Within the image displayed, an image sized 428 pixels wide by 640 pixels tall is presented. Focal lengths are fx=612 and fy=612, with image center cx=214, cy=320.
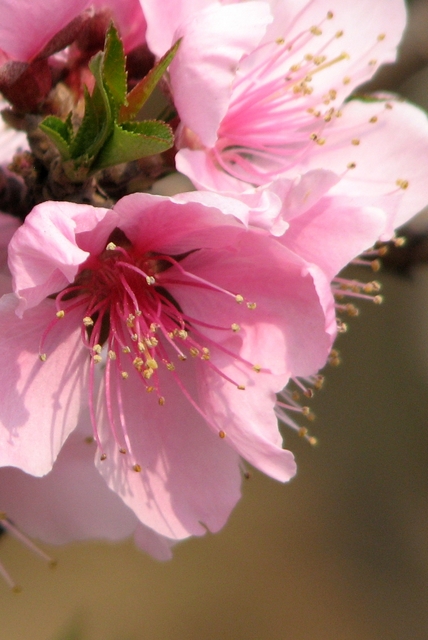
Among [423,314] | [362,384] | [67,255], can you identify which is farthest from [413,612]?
[67,255]

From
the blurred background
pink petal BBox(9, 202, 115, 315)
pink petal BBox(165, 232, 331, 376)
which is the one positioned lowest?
the blurred background

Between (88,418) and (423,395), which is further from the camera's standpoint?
(423,395)

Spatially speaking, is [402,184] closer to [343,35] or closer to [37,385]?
[343,35]

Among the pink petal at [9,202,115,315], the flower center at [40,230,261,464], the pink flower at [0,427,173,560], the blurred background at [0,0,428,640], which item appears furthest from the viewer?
the blurred background at [0,0,428,640]

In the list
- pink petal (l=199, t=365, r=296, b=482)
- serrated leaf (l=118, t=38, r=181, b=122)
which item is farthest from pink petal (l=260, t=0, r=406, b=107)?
pink petal (l=199, t=365, r=296, b=482)

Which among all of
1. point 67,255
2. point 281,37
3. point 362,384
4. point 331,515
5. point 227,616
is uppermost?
point 281,37

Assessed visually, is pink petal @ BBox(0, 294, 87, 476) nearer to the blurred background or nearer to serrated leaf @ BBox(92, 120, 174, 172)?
serrated leaf @ BBox(92, 120, 174, 172)

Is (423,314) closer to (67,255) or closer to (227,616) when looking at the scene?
(227,616)
